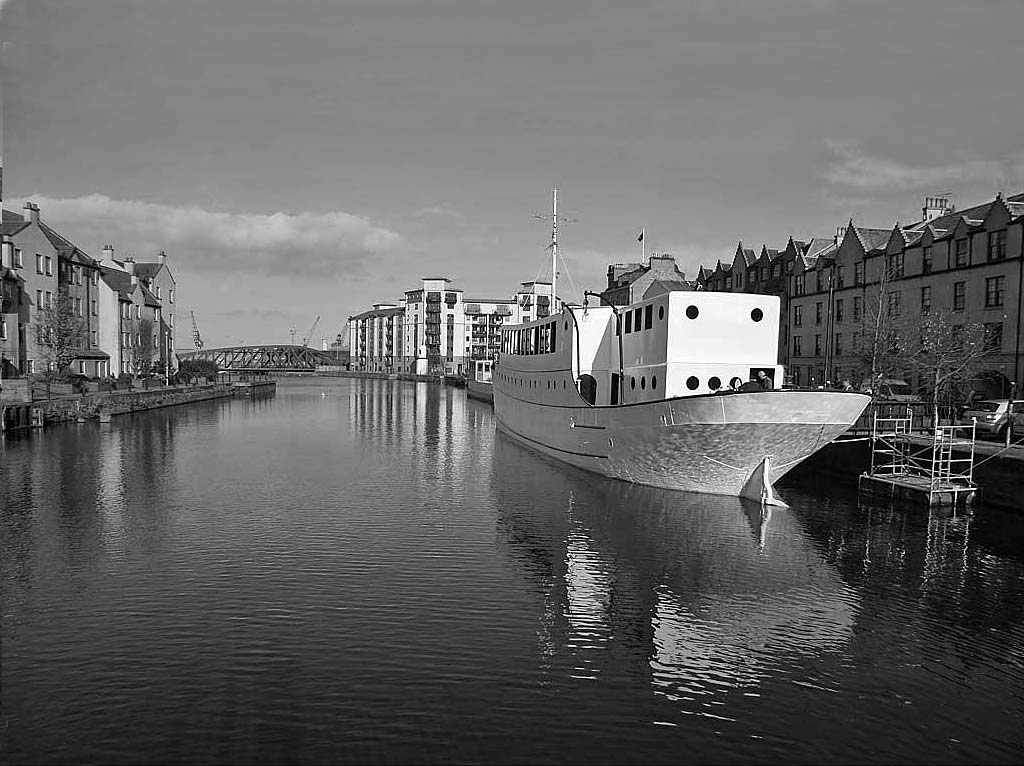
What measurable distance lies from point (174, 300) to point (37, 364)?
47816mm

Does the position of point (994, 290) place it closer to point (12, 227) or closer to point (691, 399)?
point (691, 399)

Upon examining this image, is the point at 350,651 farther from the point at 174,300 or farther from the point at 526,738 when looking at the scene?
the point at 174,300

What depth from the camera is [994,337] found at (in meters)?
47.4

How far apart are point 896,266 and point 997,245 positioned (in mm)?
10527

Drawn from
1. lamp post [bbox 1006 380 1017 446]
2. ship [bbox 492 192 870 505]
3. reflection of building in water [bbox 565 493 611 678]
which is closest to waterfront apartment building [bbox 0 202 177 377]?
ship [bbox 492 192 870 505]

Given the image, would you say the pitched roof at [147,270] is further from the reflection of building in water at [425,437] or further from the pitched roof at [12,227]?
the pitched roof at [12,227]

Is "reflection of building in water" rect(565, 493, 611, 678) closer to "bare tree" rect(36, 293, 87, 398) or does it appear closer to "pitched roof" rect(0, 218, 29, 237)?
"bare tree" rect(36, 293, 87, 398)

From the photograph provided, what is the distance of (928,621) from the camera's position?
16938 millimetres

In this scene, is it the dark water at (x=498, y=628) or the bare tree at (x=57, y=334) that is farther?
the bare tree at (x=57, y=334)

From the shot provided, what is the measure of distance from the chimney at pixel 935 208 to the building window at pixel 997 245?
64.0ft

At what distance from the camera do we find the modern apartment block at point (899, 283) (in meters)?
46.7

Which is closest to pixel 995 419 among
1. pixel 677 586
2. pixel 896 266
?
pixel 677 586

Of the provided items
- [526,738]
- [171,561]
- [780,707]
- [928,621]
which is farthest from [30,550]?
[928,621]

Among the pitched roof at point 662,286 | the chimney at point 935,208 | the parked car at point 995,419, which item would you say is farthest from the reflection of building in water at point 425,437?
the chimney at point 935,208
